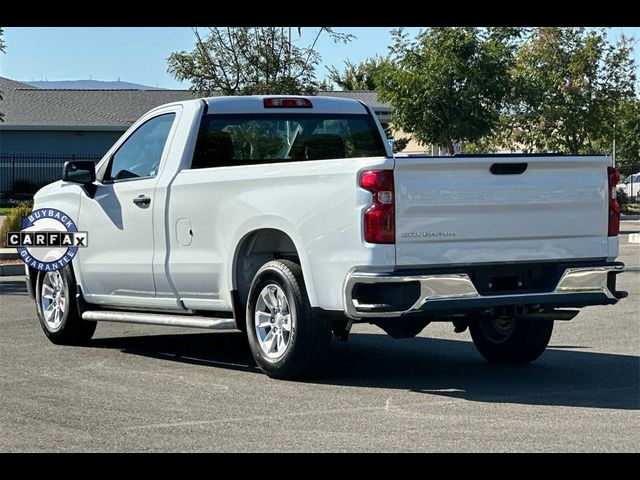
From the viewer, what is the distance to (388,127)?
56.9 meters

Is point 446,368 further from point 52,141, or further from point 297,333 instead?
point 52,141

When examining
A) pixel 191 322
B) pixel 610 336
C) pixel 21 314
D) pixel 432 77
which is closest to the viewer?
pixel 191 322

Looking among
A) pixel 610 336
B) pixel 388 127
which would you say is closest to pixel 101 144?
pixel 388 127

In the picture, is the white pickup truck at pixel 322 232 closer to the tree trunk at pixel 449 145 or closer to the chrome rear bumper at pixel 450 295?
the chrome rear bumper at pixel 450 295

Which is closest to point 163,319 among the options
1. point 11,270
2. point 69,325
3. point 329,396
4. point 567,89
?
point 69,325

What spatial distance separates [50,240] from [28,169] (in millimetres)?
42785

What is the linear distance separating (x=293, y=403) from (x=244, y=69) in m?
29.4

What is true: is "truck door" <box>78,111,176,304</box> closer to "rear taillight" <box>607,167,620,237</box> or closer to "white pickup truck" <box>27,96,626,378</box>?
"white pickup truck" <box>27,96,626,378</box>

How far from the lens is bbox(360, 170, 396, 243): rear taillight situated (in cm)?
902

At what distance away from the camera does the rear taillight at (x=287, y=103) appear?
38.1ft

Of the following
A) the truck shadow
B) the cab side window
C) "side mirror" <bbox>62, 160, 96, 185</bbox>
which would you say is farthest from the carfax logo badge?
the truck shadow

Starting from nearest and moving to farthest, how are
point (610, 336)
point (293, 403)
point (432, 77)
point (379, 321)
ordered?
point (293, 403) → point (379, 321) → point (610, 336) → point (432, 77)

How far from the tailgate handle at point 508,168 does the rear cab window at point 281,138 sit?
2485 millimetres
